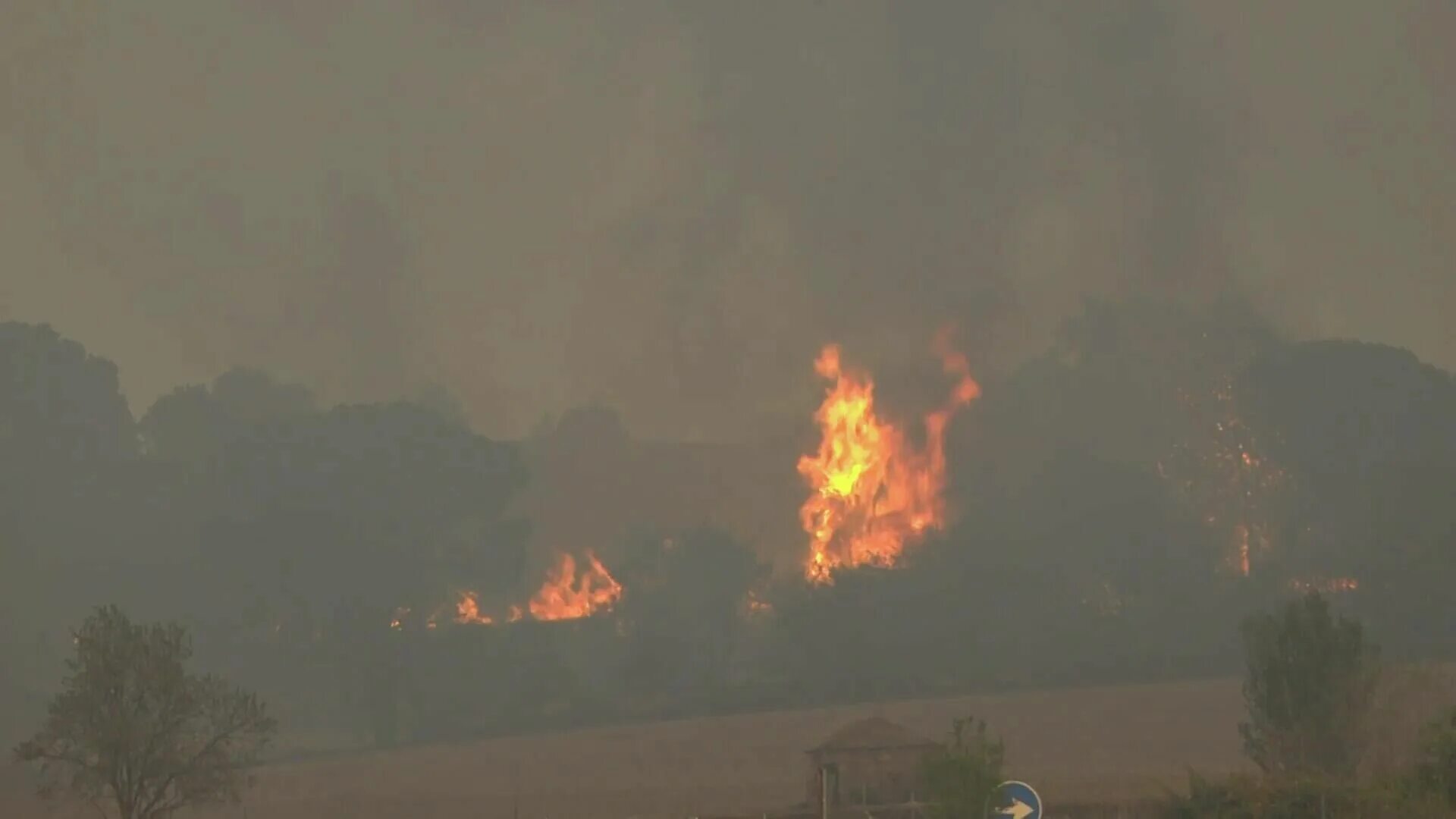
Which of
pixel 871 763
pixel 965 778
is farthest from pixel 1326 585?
pixel 965 778

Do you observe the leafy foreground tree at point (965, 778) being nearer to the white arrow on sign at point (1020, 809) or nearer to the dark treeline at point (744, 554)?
the white arrow on sign at point (1020, 809)

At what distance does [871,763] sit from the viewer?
2579 inches

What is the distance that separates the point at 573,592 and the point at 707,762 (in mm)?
70052

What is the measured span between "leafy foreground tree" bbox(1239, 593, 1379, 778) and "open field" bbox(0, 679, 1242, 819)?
2309 cm

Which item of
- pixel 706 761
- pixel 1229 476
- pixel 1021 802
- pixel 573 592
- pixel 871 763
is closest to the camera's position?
pixel 1021 802

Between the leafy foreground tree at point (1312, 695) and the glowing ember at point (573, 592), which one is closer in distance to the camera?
→ the leafy foreground tree at point (1312, 695)

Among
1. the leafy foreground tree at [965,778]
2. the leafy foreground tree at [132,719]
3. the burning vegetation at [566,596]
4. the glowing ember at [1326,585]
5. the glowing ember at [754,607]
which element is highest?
the burning vegetation at [566,596]

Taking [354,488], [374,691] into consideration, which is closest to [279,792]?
[374,691]

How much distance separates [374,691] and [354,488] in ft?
73.8

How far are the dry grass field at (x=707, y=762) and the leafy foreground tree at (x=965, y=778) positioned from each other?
42.9m

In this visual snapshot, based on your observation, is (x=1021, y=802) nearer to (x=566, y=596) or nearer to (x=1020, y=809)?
(x=1020, y=809)

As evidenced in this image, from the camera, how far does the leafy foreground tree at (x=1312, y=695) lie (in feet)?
193

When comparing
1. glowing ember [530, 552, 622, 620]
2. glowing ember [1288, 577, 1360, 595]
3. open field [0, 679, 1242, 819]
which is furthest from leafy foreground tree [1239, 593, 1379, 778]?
glowing ember [530, 552, 622, 620]

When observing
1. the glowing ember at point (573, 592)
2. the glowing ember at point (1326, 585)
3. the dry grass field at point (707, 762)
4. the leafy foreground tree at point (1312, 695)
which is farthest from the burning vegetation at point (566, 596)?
the leafy foreground tree at point (1312, 695)
